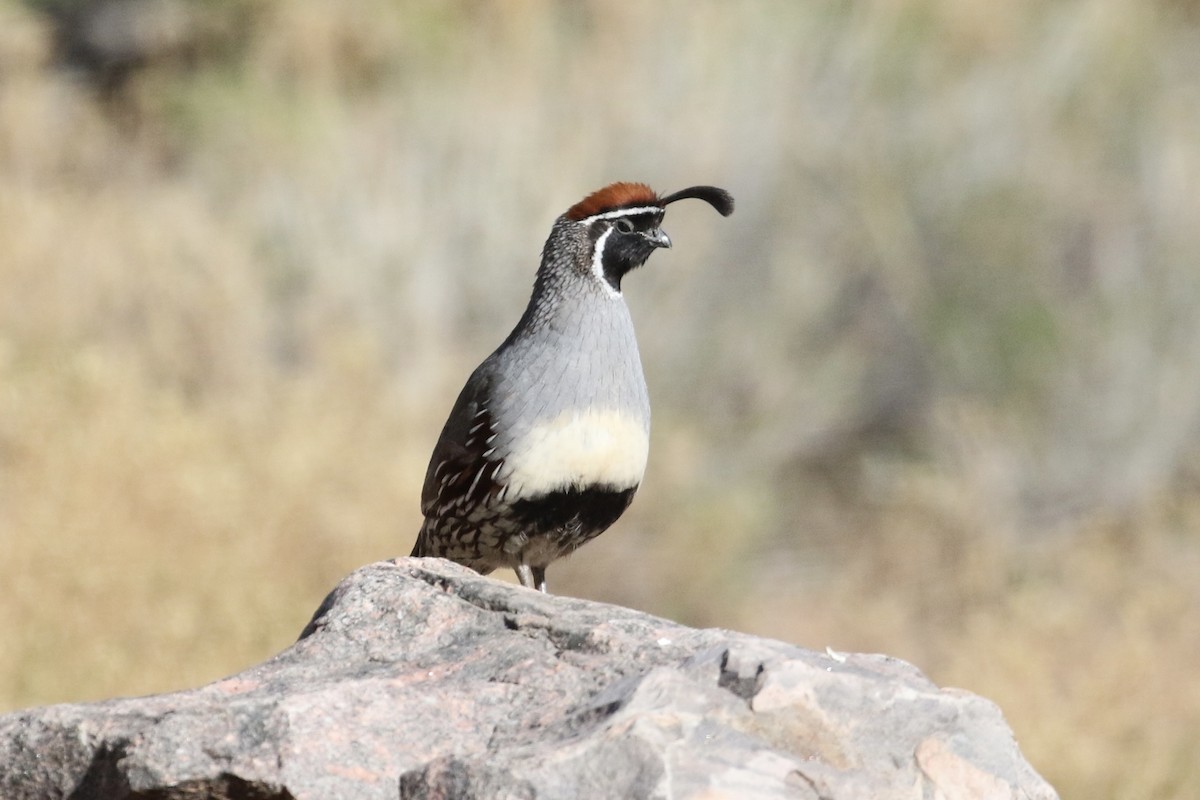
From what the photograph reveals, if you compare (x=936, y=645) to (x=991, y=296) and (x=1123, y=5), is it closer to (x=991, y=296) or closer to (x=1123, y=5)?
(x=991, y=296)

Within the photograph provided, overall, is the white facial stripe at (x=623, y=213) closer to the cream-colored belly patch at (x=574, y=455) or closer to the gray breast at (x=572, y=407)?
the gray breast at (x=572, y=407)

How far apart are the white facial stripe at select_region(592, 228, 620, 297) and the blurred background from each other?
2.47 metres

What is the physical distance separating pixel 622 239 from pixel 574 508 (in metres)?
0.68

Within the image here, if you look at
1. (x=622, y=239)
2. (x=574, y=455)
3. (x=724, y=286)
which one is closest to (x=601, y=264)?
(x=622, y=239)

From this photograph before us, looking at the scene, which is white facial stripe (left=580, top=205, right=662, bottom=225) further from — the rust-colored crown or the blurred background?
the blurred background

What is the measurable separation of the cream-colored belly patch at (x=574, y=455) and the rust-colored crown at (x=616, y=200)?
1.81 feet

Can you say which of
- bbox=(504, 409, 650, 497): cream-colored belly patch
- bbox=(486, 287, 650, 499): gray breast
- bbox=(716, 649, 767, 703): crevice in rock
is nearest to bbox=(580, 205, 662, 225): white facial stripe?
bbox=(486, 287, 650, 499): gray breast

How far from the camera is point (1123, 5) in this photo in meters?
9.88

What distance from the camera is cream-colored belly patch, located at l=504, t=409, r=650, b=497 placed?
372 cm

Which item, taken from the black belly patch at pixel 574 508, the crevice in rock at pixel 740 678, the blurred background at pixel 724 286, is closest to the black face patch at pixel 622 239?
the black belly patch at pixel 574 508

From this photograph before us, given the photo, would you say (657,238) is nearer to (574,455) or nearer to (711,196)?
(711,196)

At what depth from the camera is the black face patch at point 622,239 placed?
404cm

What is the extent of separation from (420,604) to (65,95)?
26.7 feet

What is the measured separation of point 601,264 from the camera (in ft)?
13.2
